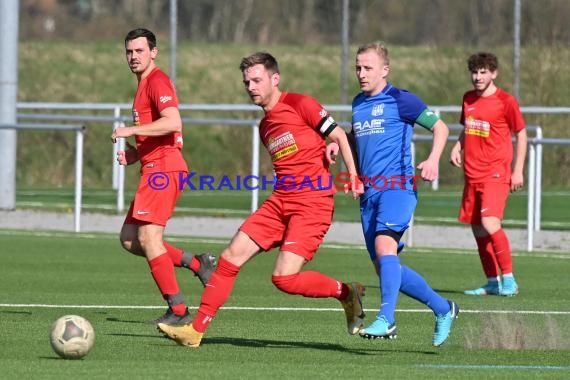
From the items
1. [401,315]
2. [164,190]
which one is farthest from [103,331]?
[401,315]

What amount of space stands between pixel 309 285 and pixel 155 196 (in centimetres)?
156

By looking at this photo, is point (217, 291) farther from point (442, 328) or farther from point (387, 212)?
point (442, 328)

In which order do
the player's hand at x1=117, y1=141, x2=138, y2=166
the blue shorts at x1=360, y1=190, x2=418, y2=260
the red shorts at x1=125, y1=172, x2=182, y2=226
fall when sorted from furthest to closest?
the player's hand at x1=117, y1=141, x2=138, y2=166 → the red shorts at x1=125, y1=172, x2=182, y2=226 → the blue shorts at x1=360, y1=190, x2=418, y2=260

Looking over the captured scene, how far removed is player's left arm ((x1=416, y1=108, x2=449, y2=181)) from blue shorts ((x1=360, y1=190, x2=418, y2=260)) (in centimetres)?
31

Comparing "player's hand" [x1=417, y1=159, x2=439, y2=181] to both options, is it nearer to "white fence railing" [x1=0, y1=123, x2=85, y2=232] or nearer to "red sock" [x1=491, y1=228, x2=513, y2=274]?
"red sock" [x1=491, y1=228, x2=513, y2=274]

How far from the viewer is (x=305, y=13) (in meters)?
40.3

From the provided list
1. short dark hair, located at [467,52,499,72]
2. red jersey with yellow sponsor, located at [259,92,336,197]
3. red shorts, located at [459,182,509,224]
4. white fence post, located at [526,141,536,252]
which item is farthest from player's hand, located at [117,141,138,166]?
white fence post, located at [526,141,536,252]

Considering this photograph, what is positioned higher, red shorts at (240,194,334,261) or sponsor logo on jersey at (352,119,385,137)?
sponsor logo on jersey at (352,119,385,137)

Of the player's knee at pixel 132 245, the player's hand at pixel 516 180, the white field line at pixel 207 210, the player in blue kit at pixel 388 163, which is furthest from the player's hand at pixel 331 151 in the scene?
the white field line at pixel 207 210

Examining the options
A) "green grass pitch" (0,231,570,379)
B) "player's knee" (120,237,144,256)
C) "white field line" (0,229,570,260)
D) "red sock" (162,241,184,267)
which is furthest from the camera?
"white field line" (0,229,570,260)

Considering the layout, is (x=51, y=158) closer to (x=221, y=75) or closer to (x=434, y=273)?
(x=221, y=75)

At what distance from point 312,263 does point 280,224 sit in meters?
7.19

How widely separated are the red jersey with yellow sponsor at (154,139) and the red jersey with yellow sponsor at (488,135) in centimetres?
398

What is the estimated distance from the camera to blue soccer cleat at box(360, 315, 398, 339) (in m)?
9.12
